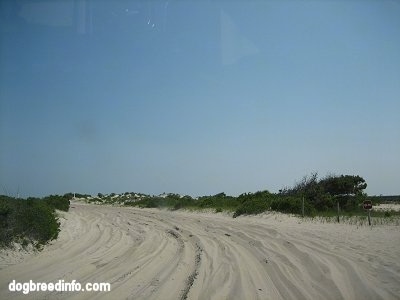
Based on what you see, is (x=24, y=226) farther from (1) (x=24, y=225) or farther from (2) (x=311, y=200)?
(2) (x=311, y=200)

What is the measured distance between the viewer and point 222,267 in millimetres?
7559

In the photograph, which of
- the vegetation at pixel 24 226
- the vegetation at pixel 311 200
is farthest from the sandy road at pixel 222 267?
the vegetation at pixel 311 200

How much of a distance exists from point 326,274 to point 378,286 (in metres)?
0.99

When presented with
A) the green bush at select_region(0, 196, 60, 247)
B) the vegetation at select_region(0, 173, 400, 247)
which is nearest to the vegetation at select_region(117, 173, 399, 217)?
the vegetation at select_region(0, 173, 400, 247)

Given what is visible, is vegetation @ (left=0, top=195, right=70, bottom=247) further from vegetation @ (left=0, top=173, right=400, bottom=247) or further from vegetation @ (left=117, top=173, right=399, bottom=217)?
vegetation @ (left=117, top=173, right=399, bottom=217)

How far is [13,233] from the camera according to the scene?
→ 938cm

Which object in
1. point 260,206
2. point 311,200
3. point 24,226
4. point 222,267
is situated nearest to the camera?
point 222,267

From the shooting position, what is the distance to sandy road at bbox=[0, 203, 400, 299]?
5824 mm

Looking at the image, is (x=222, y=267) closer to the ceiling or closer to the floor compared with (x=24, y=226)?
closer to the floor

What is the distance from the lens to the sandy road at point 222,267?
5.82 metres

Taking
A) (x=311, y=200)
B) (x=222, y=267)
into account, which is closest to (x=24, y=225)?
(x=222, y=267)

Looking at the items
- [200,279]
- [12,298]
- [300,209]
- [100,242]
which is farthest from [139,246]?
[300,209]

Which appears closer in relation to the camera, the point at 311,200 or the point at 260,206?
the point at 260,206

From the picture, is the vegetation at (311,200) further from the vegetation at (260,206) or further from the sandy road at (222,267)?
the sandy road at (222,267)
